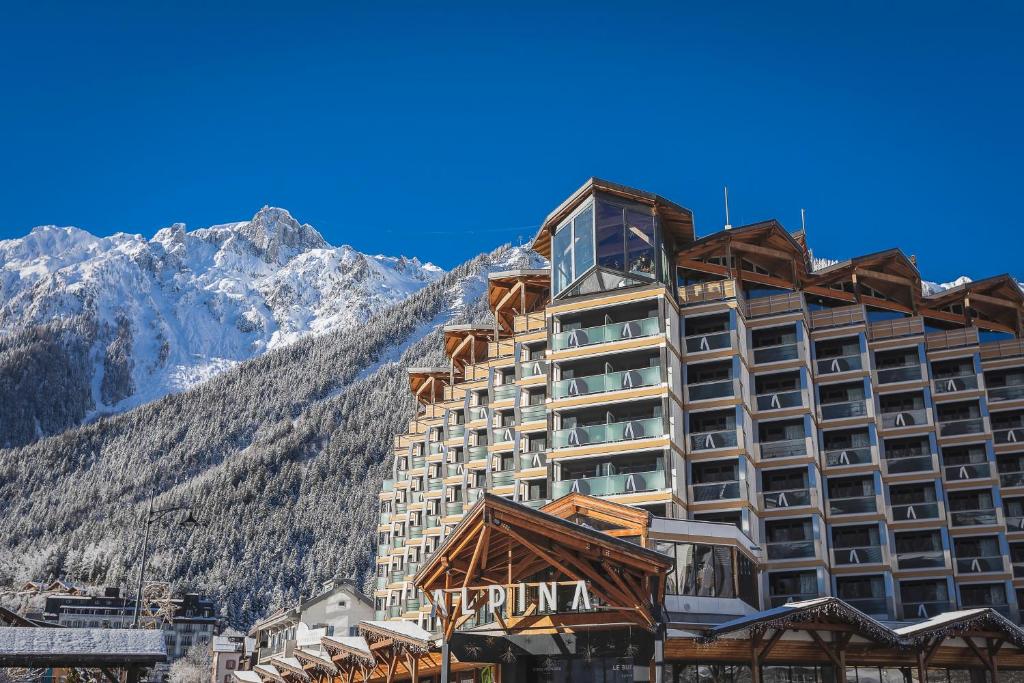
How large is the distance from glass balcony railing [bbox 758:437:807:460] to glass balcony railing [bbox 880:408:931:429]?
22.8 ft

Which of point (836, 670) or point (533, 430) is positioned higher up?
point (533, 430)

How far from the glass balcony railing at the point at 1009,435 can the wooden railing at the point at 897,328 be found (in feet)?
23.1

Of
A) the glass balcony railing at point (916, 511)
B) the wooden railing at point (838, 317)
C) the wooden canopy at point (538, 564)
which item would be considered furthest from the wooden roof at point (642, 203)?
the wooden canopy at point (538, 564)

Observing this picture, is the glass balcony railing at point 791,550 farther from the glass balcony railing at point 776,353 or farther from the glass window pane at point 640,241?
the glass window pane at point 640,241

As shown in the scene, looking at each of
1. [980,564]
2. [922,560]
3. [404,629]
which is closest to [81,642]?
[404,629]

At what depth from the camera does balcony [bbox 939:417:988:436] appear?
51.2 m

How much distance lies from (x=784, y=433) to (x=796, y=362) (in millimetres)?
3140

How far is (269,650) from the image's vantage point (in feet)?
281

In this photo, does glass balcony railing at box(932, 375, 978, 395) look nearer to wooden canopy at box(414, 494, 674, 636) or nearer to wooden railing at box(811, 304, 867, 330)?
wooden railing at box(811, 304, 867, 330)

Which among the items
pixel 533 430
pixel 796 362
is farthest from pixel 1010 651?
pixel 533 430

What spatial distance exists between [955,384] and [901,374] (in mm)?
3302

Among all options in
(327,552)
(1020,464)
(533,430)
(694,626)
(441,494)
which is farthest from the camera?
(327,552)

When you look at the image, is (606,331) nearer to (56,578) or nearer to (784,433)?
(784,433)

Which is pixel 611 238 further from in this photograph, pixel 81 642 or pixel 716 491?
pixel 81 642
